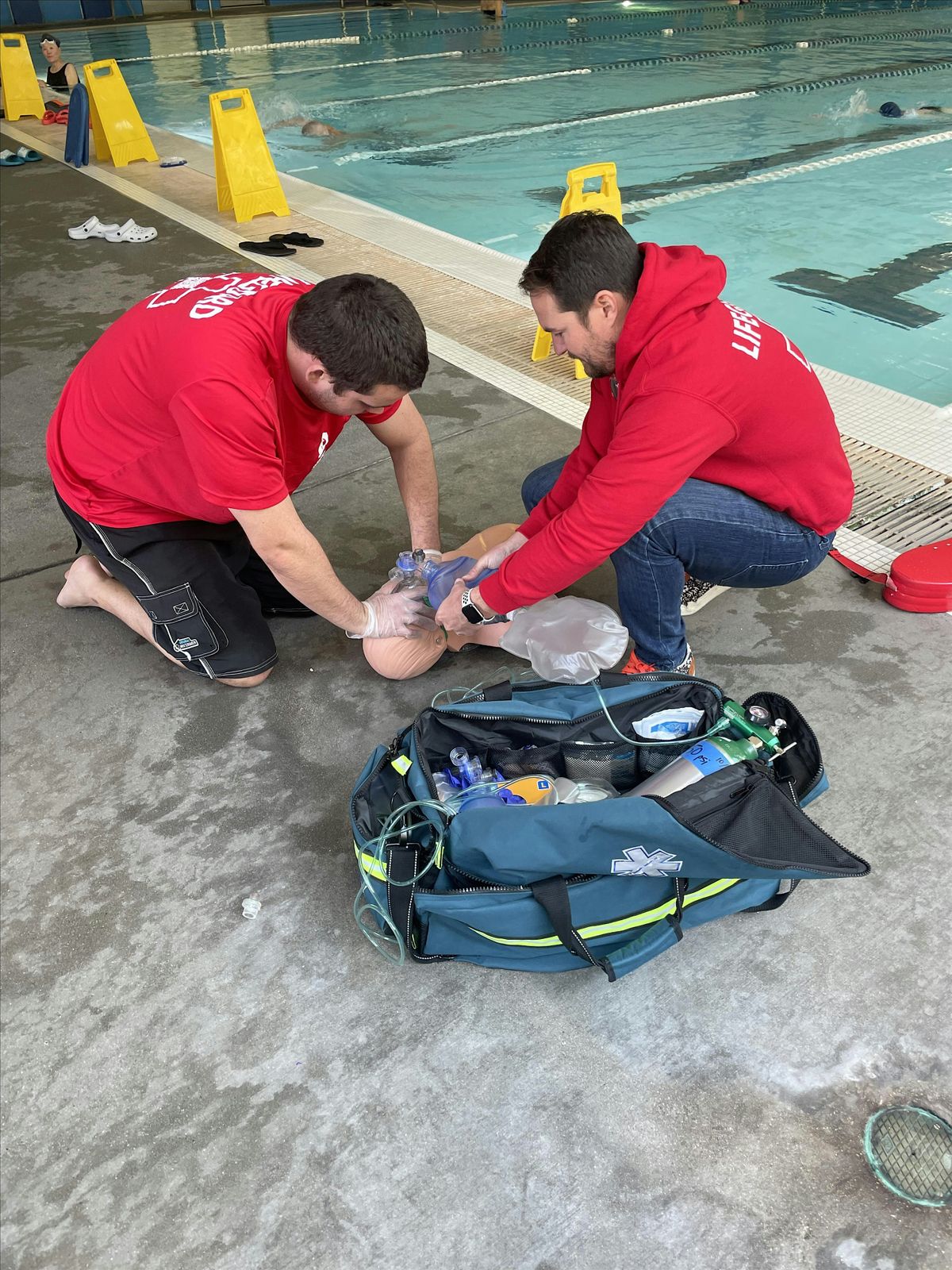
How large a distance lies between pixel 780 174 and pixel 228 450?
734 cm

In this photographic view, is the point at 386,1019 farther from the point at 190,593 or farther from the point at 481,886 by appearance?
the point at 190,593

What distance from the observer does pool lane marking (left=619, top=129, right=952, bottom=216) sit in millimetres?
7414

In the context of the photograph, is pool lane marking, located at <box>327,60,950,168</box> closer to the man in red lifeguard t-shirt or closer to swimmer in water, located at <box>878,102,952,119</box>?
swimmer in water, located at <box>878,102,952,119</box>

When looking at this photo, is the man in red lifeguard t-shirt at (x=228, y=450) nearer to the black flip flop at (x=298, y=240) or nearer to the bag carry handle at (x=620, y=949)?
the bag carry handle at (x=620, y=949)

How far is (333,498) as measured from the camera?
3.48 metres

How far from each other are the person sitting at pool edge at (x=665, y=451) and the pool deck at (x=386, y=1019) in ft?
1.25

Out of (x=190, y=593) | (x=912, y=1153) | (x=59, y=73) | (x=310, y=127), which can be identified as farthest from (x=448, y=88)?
(x=912, y=1153)

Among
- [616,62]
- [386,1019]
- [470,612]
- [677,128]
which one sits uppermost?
[616,62]

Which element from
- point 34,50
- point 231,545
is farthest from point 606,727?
point 34,50

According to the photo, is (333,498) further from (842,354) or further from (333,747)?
(842,354)

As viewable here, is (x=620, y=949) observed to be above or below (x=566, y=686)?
below

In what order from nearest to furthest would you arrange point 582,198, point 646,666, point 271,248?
1. point 646,666
2. point 582,198
3. point 271,248

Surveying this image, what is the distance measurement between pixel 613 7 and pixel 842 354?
16.3m

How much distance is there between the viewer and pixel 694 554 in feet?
7.60
